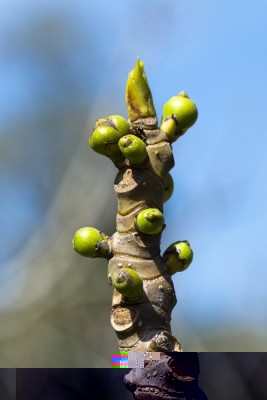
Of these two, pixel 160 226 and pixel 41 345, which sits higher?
pixel 41 345

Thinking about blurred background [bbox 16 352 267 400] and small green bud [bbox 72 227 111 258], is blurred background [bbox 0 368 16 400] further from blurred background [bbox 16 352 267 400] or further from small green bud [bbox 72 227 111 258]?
small green bud [bbox 72 227 111 258]

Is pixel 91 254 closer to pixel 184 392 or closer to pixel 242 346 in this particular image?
pixel 184 392

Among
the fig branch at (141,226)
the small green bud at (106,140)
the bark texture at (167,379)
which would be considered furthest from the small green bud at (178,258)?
the bark texture at (167,379)

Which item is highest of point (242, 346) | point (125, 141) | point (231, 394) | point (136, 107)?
point (242, 346)

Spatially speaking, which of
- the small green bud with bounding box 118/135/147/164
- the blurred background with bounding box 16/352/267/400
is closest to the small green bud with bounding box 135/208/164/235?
the small green bud with bounding box 118/135/147/164

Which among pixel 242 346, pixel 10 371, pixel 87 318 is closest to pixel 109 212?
pixel 87 318

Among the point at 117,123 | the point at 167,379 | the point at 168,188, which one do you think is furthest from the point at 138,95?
the point at 167,379

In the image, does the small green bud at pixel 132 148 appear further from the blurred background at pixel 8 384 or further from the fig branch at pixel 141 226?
the blurred background at pixel 8 384

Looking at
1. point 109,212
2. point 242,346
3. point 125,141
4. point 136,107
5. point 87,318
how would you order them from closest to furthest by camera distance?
point 125,141
point 136,107
point 242,346
point 109,212
point 87,318
